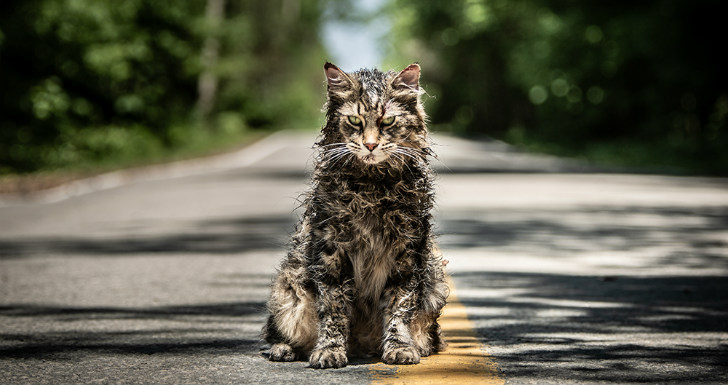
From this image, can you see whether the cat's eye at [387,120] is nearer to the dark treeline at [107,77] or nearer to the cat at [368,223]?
the cat at [368,223]

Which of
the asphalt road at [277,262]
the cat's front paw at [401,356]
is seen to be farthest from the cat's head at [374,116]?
the cat's front paw at [401,356]

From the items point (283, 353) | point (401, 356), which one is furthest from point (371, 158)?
point (283, 353)

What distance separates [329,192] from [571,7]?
31592mm

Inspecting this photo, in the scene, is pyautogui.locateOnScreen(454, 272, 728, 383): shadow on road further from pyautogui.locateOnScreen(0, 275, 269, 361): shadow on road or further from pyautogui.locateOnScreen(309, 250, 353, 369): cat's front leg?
pyautogui.locateOnScreen(0, 275, 269, 361): shadow on road

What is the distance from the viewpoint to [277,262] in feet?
31.3

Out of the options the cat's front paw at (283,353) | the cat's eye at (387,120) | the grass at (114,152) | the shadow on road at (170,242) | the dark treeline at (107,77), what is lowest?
the cat's front paw at (283,353)

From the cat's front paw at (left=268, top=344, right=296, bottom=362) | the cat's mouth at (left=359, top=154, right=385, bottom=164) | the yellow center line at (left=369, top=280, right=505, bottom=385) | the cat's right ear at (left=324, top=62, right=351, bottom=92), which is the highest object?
the cat's right ear at (left=324, top=62, right=351, bottom=92)

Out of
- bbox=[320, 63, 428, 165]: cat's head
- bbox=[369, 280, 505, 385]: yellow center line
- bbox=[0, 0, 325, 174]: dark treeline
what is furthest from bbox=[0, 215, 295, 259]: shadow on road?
bbox=[0, 0, 325, 174]: dark treeline

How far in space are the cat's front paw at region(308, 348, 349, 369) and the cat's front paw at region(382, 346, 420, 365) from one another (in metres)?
0.22

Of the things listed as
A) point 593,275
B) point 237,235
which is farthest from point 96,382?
point 237,235

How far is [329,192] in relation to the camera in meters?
4.93

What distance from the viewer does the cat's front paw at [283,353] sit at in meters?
5.14

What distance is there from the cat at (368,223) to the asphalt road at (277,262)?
8.3 inches

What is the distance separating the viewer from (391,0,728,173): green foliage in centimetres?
3012
